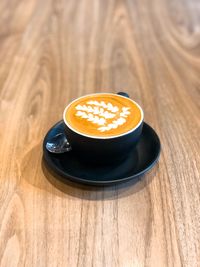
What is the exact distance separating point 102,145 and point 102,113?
0.24ft

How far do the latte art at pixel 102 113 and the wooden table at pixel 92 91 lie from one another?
0.34 feet

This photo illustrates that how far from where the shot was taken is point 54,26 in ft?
3.61

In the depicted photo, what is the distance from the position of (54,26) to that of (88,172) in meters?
0.70

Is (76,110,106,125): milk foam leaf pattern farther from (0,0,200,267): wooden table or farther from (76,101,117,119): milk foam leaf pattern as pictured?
(0,0,200,267): wooden table

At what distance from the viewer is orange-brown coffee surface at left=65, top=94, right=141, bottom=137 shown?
0.52 metres

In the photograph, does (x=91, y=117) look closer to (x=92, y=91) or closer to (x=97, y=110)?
(x=97, y=110)

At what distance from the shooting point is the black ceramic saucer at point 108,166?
532 millimetres

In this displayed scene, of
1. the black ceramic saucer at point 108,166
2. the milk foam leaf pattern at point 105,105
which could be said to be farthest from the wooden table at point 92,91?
the milk foam leaf pattern at point 105,105

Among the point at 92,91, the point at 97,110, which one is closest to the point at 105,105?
the point at 97,110

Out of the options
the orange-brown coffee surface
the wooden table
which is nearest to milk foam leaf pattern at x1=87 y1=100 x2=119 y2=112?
the orange-brown coffee surface

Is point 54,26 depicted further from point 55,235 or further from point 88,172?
point 55,235

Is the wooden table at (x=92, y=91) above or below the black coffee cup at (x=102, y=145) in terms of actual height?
below

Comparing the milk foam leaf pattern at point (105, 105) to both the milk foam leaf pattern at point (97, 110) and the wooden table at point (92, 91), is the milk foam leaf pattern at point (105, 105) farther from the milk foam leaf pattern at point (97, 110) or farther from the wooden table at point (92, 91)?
the wooden table at point (92, 91)

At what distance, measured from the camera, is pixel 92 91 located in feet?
2.59
